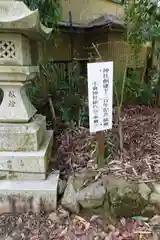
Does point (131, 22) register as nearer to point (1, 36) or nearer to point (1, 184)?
point (1, 36)

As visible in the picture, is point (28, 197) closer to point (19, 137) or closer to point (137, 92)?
point (19, 137)

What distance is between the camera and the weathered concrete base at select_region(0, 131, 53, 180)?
2.02m

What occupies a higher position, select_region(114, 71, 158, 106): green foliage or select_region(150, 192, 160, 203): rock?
select_region(114, 71, 158, 106): green foliage

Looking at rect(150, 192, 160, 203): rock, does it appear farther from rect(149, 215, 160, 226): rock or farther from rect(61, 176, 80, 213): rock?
rect(61, 176, 80, 213): rock

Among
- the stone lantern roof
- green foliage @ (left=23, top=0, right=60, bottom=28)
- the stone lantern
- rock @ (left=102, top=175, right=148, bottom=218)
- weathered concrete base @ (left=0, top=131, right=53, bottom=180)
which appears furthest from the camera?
green foliage @ (left=23, top=0, right=60, bottom=28)

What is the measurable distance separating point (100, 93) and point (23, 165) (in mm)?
1016

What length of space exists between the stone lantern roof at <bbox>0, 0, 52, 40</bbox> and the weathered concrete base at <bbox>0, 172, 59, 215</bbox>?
54.6 inches

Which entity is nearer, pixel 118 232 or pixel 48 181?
pixel 118 232

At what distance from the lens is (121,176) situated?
2.04 metres

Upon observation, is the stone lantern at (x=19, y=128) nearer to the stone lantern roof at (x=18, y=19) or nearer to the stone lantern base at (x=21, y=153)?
the stone lantern base at (x=21, y=153)

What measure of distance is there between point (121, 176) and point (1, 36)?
5.55 ft

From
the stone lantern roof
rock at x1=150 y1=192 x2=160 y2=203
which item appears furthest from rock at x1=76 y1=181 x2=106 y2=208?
the stone lantern roof

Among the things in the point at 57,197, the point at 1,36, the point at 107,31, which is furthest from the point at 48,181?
the point at 107,31

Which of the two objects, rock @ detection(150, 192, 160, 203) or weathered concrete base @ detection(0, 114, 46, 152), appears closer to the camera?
rock @ detection(150, 192, 160, 203)
